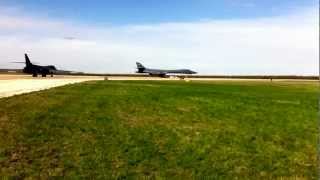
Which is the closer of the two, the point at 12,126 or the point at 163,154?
the point at 163,154

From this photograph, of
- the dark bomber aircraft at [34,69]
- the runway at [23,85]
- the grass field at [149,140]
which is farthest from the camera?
the dark bomber aircraft at [34,69]

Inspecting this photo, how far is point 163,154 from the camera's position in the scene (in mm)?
19266

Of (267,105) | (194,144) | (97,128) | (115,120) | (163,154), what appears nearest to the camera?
(163,154)

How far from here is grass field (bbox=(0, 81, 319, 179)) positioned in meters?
17.6

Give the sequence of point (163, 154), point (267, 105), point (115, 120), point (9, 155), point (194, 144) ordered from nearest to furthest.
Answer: point (9, 155)
point (163, 154)
point (194, 144)
point (115, 120)
point (267, 105)

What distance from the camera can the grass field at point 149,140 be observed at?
17586 millimetres

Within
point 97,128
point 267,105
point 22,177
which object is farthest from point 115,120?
point 267,105

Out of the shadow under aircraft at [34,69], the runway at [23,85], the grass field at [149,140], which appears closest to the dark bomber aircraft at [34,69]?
the shadow under aircraft at [34,69]

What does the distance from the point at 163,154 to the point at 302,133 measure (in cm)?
854

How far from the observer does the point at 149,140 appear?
21.0m

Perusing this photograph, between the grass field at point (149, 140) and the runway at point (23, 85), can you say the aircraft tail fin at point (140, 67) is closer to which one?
the runway at point (23, 85)

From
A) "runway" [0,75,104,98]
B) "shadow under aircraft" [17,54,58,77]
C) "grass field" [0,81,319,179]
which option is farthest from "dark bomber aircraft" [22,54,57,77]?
"grass field" [0,81,319,179]

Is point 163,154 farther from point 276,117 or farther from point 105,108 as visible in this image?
point 276,117

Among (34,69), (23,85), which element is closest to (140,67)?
(34,69)
